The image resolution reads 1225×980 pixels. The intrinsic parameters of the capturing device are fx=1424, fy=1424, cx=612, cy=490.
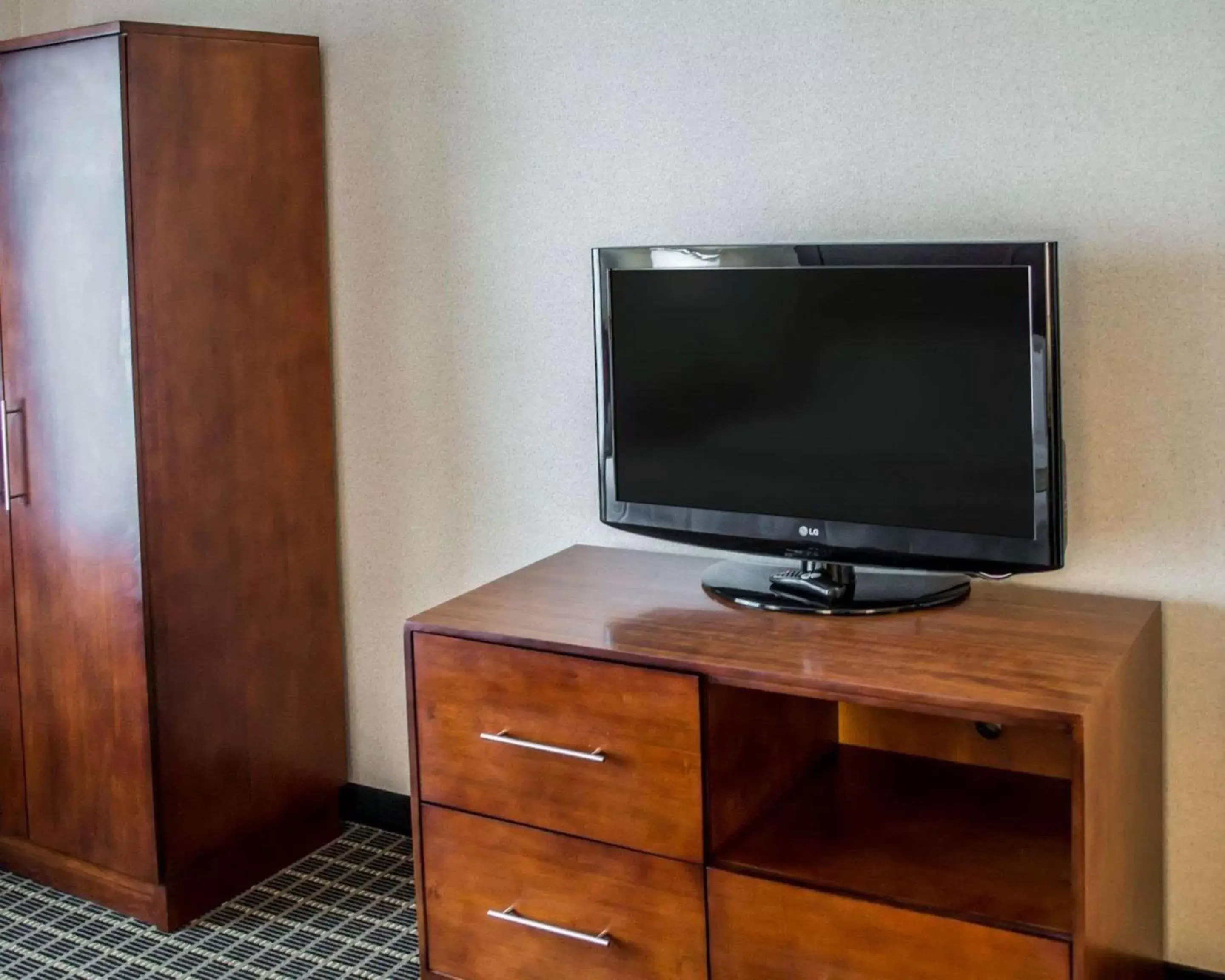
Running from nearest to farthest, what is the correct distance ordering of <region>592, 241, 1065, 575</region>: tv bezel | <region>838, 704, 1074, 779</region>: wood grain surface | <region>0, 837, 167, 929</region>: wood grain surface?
<region>592, 241, 1065, 575</region>: tv bezel → <region>838, 704, 1074, 779</region>: wood grain surface → <region>0, 837, 167, 929</region>: wood grain surface

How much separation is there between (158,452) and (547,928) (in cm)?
111

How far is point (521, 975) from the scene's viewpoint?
7.36 feet

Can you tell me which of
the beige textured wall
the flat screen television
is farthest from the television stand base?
the beige textured wall

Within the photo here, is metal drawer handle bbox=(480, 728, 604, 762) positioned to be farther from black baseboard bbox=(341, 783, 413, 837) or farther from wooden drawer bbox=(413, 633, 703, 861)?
black baseboard bbox=(341, 783, 413, 837)

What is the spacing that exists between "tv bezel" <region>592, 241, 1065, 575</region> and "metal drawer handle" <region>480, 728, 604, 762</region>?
1.43 ft

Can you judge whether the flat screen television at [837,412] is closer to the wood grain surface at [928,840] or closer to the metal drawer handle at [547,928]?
the wood grain surface at [928,840]

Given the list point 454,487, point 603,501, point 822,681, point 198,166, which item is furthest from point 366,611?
point 822,681

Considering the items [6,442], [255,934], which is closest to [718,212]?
[6,442]

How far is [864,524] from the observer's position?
219 centimetres

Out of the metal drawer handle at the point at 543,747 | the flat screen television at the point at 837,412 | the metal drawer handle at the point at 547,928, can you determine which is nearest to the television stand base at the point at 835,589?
the flat screen television at the point at 837,412

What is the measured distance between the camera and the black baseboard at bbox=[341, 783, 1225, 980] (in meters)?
3.04

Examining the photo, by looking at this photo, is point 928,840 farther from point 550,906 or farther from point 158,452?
point 158,452

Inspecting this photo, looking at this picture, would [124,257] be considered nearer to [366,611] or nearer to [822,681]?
[366,611]

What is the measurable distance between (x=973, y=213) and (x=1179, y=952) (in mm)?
1217
